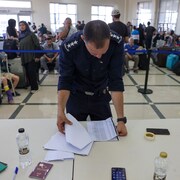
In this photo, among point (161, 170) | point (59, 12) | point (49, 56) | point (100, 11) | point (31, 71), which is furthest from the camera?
point (100, 11)

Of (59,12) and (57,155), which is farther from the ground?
(59,12)

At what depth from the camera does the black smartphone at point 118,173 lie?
97 centimetres

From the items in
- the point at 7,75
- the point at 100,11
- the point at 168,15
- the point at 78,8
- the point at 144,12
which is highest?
the point at 78,8

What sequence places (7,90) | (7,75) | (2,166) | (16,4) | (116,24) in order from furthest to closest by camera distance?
(16,4) < (116,24) < (7,75) < (7,90) < (2,166)

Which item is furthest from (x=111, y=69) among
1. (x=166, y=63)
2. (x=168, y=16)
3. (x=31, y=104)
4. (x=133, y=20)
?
(x=133, y=20)

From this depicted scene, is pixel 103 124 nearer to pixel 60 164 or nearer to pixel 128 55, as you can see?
pixel 60 164

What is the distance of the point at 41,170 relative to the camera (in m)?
1.02

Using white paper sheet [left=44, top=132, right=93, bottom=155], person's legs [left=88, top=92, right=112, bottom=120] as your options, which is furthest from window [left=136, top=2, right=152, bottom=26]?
white paper sheet [left=44, top=132, right=93, bottom=155]

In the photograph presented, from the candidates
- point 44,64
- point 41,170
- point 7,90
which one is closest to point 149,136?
point 41,170

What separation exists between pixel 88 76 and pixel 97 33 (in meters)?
0.45

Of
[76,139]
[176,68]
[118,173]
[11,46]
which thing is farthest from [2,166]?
[176,68]

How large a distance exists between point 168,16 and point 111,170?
10090 millimetres

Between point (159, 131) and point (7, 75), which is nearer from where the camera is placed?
point (159, 131)

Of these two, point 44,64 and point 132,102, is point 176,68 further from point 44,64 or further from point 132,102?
point 44,64
